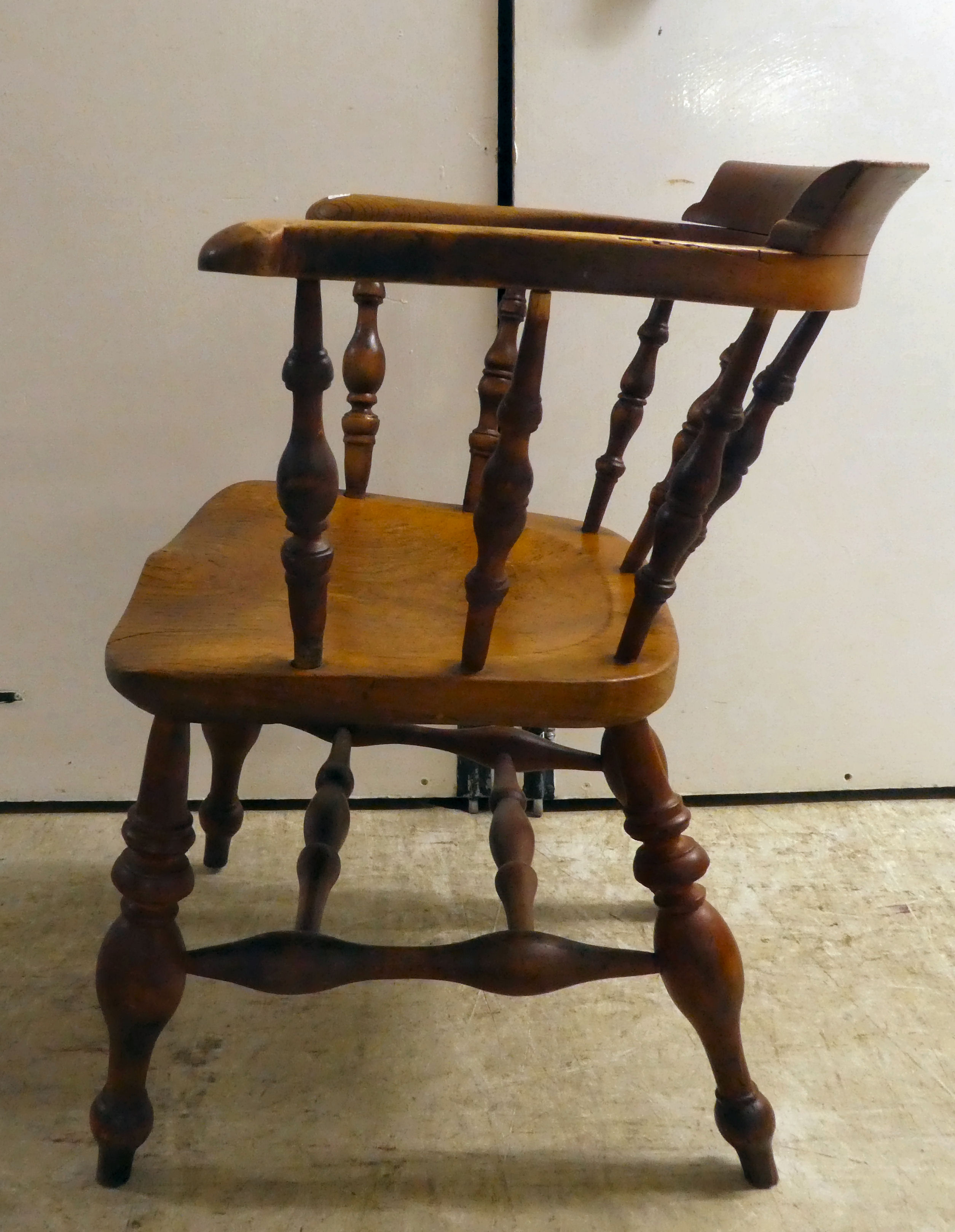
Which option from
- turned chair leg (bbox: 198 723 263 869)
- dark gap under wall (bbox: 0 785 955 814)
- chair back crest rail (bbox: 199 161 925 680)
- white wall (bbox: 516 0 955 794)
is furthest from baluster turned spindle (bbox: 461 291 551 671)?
dark gap under wall (bbox: 0 785 955 814)

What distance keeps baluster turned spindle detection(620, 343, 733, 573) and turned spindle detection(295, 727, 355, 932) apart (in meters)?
0.33

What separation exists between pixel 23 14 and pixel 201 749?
84cm

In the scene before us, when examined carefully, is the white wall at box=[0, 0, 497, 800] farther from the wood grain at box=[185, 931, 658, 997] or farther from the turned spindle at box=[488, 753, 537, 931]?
the wood grain at box=[185, 931, 658, 997]

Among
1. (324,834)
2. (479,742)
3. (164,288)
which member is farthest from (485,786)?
(164,288)

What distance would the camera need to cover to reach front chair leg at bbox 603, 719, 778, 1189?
2.56ft

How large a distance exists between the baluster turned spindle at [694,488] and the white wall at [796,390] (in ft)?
1.83

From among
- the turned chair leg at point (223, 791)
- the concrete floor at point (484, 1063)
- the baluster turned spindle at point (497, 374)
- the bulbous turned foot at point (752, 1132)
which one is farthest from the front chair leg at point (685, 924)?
the turned chair leg at point (223, 791)

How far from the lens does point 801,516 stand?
4.26 feet

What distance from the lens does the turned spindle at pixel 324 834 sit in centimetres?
91

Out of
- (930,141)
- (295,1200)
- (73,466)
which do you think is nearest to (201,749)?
(73,466)

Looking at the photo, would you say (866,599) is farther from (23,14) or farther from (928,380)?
(23,14)

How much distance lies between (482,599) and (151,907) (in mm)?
342

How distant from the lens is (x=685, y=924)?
0.78 metres

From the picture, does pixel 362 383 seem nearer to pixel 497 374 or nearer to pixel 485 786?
pixel 497 374
